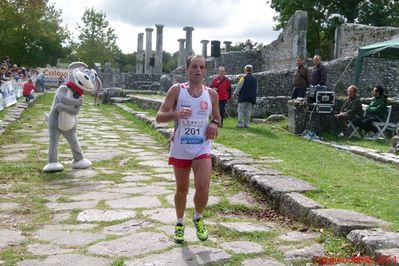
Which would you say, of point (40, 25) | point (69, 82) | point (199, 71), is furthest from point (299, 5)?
point (199, 71)

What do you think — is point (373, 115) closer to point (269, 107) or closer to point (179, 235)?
point (269, 107)

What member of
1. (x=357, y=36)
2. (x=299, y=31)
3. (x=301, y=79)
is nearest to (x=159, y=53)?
(x=299, y=31)

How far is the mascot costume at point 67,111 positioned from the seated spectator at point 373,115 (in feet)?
20.2

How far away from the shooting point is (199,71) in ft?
12.6

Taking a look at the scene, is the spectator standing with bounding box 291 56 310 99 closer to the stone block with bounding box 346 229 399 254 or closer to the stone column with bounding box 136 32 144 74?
the stone block with bounding box 346 229 399 254

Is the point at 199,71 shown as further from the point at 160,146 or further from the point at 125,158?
the point at 160,146

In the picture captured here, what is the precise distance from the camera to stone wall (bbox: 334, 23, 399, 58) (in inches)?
803

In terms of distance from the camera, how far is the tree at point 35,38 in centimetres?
4147

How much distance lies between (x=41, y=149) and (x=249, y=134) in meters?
4.19

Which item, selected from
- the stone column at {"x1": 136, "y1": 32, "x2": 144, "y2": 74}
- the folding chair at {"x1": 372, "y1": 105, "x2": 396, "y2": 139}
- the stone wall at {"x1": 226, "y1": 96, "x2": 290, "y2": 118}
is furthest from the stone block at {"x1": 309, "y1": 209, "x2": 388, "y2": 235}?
the stone column at {"x1": 136, "y1": 32, "x2": 144, "y2": 74}

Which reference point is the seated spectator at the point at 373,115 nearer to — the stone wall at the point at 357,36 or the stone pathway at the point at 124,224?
the stone pathway at the point at 124,224

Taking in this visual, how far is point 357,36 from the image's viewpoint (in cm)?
2247

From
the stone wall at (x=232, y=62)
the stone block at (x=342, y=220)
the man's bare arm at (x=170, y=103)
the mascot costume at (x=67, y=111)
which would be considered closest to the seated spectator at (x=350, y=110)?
the mascot costume at (x=67, y=111)

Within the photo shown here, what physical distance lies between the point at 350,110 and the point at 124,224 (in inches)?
297
